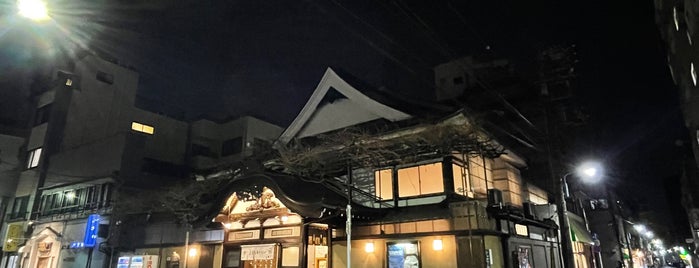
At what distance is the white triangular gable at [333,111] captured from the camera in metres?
19.8

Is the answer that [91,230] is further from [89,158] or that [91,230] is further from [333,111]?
[333,111]

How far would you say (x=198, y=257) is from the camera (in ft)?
62.5

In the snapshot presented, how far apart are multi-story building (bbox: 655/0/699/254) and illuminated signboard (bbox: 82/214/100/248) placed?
1233 inches

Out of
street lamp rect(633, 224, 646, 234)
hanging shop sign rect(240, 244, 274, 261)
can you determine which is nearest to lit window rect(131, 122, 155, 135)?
hanging shop sign rect(240, 244, 274, 261)

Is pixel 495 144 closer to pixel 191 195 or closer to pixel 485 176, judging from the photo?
pixel 485 176

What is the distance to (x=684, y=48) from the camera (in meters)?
14.8

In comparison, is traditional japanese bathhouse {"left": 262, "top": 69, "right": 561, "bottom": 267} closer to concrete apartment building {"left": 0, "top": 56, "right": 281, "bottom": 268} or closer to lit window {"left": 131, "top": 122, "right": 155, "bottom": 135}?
concrete apartment building {"left": 0, "top": 56, "right": 281, "bottom": 268}

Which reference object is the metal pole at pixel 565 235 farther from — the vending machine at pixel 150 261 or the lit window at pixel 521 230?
the vending machine at pixel 150 261

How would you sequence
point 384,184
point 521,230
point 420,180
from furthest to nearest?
point 521,230 → point 384,184 → point 420,180

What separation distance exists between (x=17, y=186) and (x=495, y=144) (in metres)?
40.5

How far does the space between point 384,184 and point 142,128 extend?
29.5 metres

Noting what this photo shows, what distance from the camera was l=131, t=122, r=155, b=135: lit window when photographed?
36487mm

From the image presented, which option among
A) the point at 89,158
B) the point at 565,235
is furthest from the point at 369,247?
the point at 89,158

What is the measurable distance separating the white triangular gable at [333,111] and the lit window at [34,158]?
2591cm
